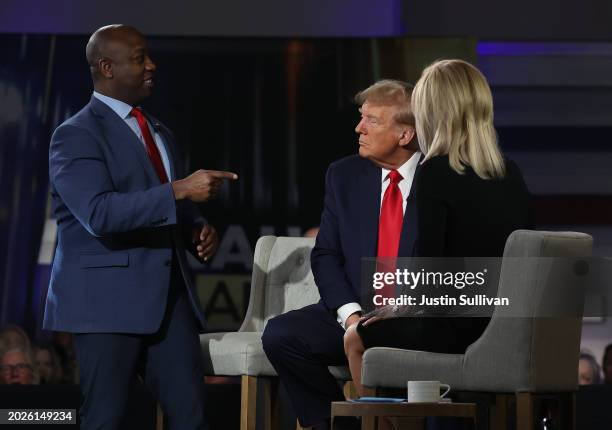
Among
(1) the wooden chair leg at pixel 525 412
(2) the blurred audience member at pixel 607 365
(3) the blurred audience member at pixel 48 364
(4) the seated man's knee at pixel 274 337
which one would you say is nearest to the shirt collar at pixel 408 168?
(4) the seated man's knee at pixel 274 337

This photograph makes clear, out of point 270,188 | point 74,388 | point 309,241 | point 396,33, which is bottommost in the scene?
point 74,388

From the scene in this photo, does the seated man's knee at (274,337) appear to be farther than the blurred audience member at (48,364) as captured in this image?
No

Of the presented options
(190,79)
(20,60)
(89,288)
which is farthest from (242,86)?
(89,288)

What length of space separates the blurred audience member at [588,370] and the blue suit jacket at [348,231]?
2.97 m

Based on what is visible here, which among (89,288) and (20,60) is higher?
(20,60)

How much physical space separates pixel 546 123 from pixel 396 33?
1.08m

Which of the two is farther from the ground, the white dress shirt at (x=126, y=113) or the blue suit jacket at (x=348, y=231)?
the white dress shirt at (x=126, y=113)

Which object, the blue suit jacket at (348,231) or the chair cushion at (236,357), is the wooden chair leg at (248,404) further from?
the blue suit jacket at (348,231)

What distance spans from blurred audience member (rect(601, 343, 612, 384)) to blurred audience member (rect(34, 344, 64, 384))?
2998mm

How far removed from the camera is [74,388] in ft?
15.0

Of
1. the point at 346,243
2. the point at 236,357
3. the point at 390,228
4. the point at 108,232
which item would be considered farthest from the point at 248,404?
the point at 108,232

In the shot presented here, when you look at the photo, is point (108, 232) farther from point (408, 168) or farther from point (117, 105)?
point (408, 168)

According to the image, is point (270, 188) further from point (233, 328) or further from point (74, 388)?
point (74, 388)

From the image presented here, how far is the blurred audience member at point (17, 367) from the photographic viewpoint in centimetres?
574
